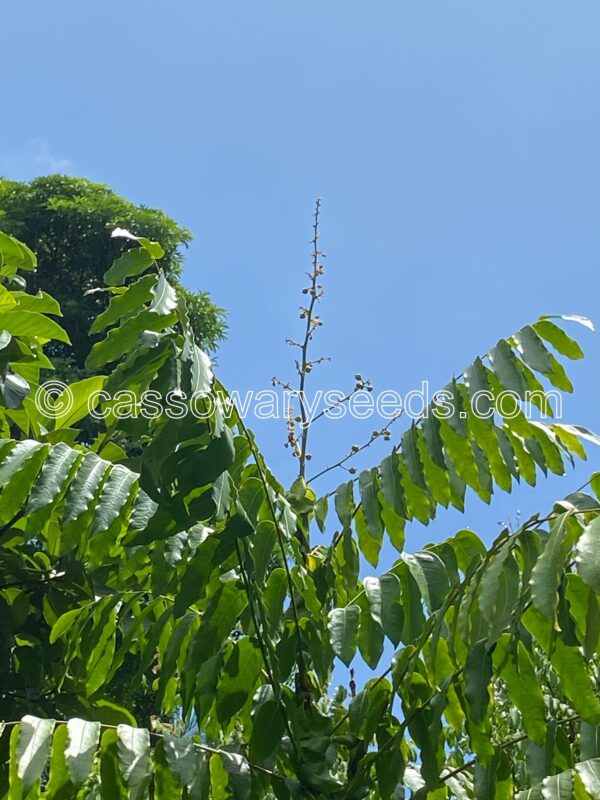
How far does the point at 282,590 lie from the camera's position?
1.81m

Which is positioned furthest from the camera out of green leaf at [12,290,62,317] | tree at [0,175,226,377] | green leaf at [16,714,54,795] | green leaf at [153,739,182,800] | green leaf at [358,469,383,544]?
tree at [0,175,226,377]

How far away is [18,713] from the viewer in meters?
2.27

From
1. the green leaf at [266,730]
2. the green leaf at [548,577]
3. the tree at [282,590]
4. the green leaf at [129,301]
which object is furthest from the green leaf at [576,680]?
the green leaf at [129,301]

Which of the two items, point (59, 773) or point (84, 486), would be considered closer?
point (59, 773)

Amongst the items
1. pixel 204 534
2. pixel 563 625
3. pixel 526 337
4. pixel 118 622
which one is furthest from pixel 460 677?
pixel 118 622

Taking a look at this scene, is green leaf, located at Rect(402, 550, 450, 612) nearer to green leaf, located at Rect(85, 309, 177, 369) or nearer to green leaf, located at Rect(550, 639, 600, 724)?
green leaf, located at Rect(550, 639, 600, 724)

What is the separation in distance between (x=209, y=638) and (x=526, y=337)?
89cm

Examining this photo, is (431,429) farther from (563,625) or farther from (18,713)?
(18,713)

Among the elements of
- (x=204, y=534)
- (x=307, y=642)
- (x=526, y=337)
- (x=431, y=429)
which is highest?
(x=526, y=337)

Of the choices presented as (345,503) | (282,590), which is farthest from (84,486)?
(345,503)

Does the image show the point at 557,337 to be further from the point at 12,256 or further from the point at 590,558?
the point at 12,256

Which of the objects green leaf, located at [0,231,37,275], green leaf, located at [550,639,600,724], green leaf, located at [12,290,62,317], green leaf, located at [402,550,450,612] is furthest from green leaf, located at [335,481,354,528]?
green leaf, located at [0,231,37,275]

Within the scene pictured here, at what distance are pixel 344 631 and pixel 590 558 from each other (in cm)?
54

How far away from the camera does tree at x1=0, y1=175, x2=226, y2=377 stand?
16.6 m
